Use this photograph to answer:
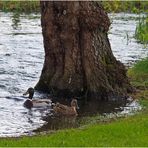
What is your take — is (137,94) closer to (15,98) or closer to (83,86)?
(83,86)

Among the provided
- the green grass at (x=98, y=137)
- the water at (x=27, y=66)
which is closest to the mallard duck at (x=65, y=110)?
the water at (x=27, y=66)

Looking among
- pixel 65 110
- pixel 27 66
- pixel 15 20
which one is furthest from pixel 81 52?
pixel 15 20

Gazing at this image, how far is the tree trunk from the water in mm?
822

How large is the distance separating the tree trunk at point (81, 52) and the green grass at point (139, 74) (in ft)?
4.35

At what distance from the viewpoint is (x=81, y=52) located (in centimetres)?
2058

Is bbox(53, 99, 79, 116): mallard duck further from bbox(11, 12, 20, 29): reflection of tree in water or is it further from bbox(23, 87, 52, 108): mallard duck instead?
bbox(11, 12, 20, 29): reflection of tree in water

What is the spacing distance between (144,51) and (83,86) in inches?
478

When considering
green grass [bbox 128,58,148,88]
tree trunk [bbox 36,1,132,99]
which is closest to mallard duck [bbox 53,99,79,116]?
tree trunk [bbox 36,1,132,99]

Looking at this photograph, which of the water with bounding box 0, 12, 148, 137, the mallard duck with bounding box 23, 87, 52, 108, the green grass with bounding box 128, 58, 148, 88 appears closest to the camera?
the water with bounding box 0, 12, 148, 137

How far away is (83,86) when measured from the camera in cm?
2056

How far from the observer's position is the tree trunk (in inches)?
796

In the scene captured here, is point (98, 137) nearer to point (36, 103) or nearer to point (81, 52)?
point (36, 103)

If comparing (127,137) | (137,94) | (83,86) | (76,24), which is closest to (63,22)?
(76,24)

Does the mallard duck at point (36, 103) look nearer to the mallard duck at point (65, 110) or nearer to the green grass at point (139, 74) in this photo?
the mallard duck at point (65, 110)
